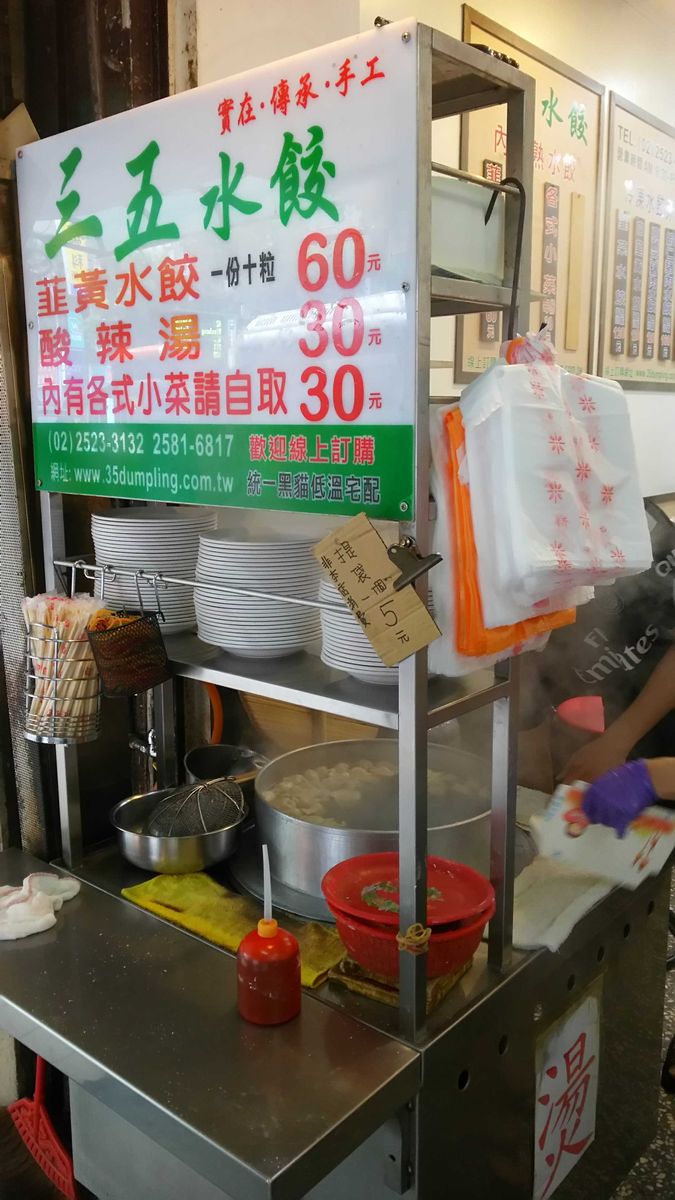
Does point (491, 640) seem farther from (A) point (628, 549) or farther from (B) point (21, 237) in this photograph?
(B) point (21, 237)

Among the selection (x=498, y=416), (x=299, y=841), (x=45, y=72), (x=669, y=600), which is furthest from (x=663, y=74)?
(x=299, y=841)

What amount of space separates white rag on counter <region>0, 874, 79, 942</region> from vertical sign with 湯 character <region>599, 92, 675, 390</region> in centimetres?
280

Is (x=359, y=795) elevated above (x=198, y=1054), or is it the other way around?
(x=359, y=795)

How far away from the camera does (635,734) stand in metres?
2.47

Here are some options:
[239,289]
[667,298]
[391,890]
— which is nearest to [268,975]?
[391,890]

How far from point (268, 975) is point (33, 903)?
2.01ft

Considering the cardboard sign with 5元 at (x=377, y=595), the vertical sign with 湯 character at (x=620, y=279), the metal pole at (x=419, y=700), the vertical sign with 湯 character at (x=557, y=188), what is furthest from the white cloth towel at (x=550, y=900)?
the vertical sign with 湯 character at (x=620, y=279)

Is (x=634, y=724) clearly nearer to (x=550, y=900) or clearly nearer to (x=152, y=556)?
(x=550, y=900)

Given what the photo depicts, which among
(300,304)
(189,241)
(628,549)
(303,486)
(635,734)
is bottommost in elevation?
(635,734)

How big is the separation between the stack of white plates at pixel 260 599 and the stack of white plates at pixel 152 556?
17 cm

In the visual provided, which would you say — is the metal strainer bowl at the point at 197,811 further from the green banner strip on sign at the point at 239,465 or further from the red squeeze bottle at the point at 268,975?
the green banner strip on sign at the point at 239,465

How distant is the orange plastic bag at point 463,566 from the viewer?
132 cm

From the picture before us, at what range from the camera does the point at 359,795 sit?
190cm

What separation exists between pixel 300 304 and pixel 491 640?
599 mm
